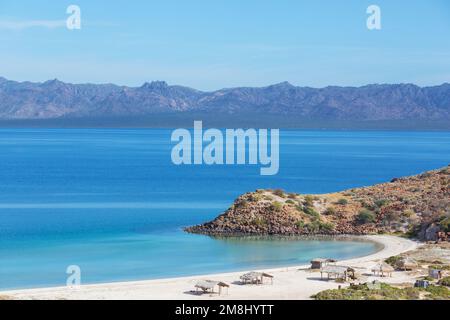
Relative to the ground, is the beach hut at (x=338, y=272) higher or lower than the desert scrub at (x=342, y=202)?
lower

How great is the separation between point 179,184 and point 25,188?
67.0ft

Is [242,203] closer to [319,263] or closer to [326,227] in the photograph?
[326,227]

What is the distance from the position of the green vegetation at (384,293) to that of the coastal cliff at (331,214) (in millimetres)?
19558

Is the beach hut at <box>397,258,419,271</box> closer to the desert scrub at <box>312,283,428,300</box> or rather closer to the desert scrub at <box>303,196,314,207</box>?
the desert scrub at <box>312,283,428,300</box>

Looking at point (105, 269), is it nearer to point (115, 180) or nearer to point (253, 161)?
point (115, 180)

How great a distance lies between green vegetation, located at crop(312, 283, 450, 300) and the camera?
103 feet

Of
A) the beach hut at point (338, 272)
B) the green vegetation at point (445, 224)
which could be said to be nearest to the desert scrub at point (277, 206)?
the green vegetation at point (445, 224)

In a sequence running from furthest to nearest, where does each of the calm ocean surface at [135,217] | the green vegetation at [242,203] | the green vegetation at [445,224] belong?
the green vegetation at [242,203], the green vegetation at [445,224], the calm ocean surface at [135,217]

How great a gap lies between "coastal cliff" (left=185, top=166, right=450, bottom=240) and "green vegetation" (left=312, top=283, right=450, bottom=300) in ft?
64.2

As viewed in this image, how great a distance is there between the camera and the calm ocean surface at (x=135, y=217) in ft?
143

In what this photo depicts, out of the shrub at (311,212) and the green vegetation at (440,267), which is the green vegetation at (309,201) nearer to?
the shrub at (311,212)

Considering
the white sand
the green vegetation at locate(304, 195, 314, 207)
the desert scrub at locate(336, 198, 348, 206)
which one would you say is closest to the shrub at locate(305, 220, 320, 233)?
the green vegetation at locate(304, 195, 314, 207)
